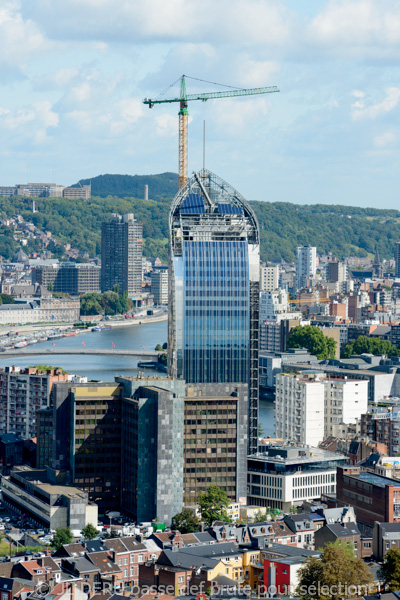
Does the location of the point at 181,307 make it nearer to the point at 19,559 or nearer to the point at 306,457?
the point at 306,457

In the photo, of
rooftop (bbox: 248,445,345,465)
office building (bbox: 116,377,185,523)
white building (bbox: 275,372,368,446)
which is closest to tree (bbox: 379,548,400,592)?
office building (bbox: 116,377,185,523)

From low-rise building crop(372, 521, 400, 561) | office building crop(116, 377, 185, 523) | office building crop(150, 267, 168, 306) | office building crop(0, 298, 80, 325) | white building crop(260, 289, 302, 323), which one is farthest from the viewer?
office building crop(150, 267, 168, 306)

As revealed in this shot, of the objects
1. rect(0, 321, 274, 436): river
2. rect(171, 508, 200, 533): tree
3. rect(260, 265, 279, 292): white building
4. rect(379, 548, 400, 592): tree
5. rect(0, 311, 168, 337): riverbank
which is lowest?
rect(171, 508, 200, 533): tree

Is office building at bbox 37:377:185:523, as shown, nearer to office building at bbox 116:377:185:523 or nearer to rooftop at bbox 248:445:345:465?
office building at bbox 116:377:185:523

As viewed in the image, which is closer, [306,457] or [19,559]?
[19,559]

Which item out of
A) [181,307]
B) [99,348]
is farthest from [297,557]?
A: [99,348]

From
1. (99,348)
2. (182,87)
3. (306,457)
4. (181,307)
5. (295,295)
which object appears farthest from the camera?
(295,295)
